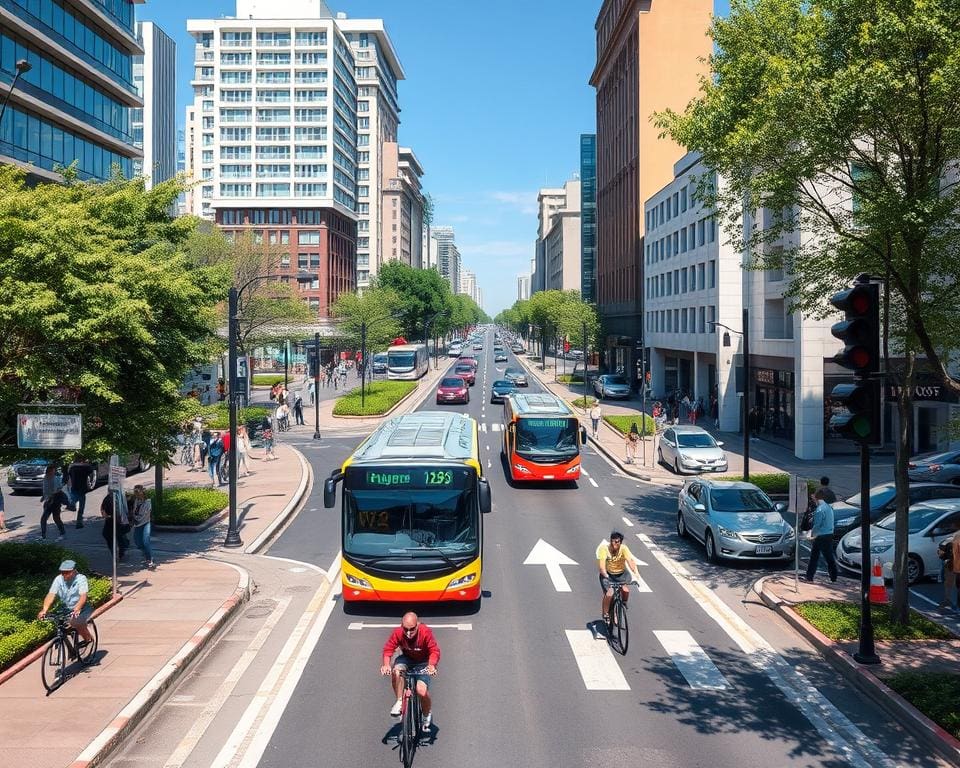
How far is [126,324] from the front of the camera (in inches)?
623

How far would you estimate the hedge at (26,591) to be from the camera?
1268cm

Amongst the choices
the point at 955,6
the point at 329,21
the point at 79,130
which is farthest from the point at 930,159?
the point at 329,21

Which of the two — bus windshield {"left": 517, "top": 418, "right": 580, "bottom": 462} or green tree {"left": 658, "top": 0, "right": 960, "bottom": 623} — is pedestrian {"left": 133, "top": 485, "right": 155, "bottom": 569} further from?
green tree {"left": 658, "top": 0, "right": 960, "bottom": 623}

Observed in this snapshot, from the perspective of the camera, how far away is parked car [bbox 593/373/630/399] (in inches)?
2549

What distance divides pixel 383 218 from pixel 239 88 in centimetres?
5690

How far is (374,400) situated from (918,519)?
4008 cm

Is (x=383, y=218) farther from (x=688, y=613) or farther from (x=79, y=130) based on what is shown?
(x=688, y=613)

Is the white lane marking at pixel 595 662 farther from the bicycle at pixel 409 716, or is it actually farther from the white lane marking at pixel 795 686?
the bicycle at pixel 409 716

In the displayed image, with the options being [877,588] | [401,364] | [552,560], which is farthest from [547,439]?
[401,364]

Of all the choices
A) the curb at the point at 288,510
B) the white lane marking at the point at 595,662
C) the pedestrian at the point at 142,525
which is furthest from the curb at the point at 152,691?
the white lane marking at the point at 595,662

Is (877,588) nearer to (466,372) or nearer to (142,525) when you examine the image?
(142,525)

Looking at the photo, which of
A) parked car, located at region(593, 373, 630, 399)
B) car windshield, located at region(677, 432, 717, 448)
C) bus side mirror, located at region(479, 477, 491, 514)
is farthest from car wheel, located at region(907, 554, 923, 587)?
parked car, located at region(593, 373, 630, 399)

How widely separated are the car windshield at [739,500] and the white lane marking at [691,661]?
6630 mm

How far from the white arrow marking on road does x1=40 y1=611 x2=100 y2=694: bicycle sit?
893 centimetres
